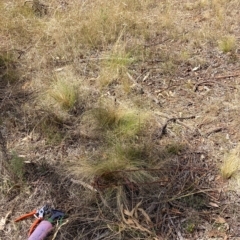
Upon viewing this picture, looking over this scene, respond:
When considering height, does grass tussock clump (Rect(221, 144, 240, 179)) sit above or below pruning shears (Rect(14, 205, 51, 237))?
below

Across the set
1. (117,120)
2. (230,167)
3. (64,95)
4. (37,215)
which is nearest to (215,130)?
(230,167)

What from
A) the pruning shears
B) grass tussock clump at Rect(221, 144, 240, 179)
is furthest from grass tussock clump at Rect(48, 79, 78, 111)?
grass tussock clump at Rect(221, 144, 240, 179)

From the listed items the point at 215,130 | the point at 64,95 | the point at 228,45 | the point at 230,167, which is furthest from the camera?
the point at 228,45

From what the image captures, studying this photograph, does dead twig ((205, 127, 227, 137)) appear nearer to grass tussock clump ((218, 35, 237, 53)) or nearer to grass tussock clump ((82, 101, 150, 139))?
grass tussock clump ((82, 101, 150, 139))

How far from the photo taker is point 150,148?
2307mm

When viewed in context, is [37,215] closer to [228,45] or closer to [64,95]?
[64,95]

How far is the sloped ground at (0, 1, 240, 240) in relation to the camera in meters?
1.93

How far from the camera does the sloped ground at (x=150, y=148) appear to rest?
1932mm

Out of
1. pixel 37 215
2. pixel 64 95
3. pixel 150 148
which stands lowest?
pixel 150 148

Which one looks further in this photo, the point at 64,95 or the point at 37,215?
the point at 64,95

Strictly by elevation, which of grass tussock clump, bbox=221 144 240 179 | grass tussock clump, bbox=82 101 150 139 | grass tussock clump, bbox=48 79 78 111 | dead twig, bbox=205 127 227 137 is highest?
grass tussock clump, bbox=48 79 78 111

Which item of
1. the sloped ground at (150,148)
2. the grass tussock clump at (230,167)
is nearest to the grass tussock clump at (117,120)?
the sloped ground at (150,148)

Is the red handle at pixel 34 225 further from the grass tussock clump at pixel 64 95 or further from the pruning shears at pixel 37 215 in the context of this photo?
the grass tussock clump at pixel 64 95

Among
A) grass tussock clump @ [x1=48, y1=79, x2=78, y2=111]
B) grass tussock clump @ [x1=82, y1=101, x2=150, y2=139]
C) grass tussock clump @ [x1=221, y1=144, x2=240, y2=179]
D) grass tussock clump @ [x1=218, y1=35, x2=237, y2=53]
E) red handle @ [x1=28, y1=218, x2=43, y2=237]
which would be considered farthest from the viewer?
grass tussock clump @ [x1=218, y1=35, x2=237, y2=53]
